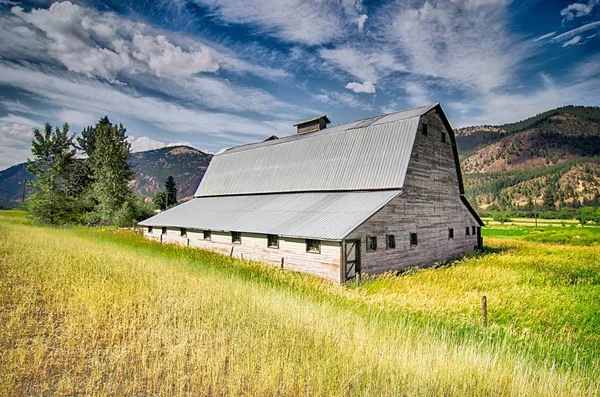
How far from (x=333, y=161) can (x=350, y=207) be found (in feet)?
19.9

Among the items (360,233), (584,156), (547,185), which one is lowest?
(360,233)

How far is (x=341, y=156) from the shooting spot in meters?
22.9

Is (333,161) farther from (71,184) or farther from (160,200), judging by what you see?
(160,200)

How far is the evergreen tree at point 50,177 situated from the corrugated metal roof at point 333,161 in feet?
80.9

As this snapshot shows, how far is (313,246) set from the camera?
52.7 feet

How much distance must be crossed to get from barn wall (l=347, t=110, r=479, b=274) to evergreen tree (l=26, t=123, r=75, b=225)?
4362 cm

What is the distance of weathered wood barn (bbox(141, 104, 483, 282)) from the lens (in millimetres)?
16062

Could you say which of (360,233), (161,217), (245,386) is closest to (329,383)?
(245,386)

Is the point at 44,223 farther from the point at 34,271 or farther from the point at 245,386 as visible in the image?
the point at 245,386

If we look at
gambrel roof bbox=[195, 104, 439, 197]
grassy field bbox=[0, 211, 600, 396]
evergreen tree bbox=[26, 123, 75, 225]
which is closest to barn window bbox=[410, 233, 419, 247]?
gambrel roof bbox=[195, 104, 439, 197]

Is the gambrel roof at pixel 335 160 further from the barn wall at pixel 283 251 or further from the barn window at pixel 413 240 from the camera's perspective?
the barn wall at pixel 283 251

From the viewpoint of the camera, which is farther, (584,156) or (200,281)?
(584,156)

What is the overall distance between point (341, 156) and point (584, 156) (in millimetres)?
246715


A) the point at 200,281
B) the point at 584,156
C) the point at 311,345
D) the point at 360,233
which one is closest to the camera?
the point at 311,345
